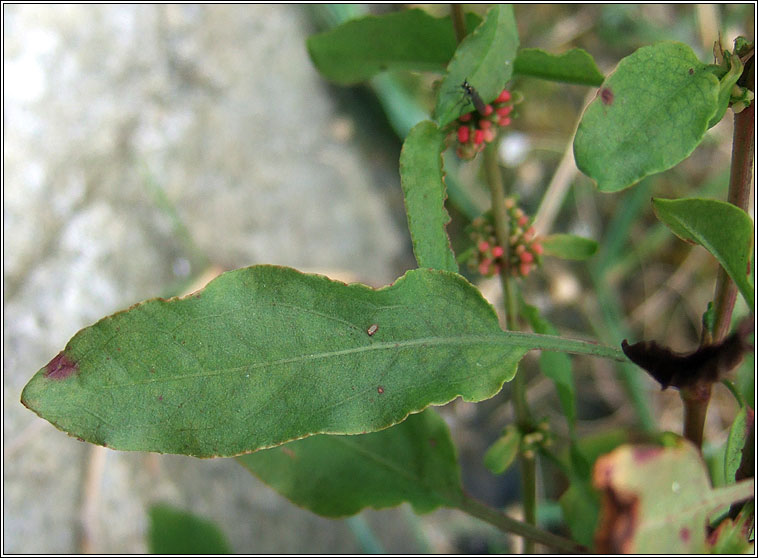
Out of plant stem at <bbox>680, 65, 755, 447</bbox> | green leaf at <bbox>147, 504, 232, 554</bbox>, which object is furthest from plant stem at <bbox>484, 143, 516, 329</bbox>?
green leaf at <bbox>147, 504, 232, 554</bbox>

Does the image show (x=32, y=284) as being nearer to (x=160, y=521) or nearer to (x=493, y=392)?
(x=160, y=521)

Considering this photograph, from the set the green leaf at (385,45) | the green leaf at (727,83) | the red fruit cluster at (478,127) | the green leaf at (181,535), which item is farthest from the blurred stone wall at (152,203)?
the green leaf at (727,83)

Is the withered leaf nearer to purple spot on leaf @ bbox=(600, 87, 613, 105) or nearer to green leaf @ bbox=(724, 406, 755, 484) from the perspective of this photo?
green leaf @ bbox=(724, 406, 755, 484)

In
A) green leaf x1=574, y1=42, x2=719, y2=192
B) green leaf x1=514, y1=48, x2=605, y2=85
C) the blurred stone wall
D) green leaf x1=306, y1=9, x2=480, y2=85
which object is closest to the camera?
green leaf x1=574, y1=42, x2=719, y2=192

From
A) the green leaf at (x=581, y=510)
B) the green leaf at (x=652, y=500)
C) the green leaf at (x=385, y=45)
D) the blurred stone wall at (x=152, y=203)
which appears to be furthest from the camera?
the blurred stone wall at (x=152, y=203)

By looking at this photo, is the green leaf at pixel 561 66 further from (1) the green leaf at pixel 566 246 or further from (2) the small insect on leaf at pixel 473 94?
(1) the green leaf at pixel 566 246

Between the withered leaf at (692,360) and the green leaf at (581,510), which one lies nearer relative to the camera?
the withered leaf at (692,360)
